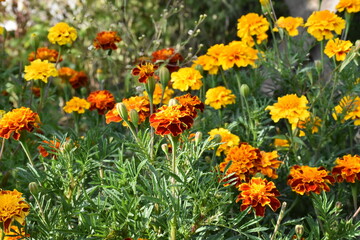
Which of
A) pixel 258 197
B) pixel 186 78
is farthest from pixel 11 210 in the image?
pixel 186 78

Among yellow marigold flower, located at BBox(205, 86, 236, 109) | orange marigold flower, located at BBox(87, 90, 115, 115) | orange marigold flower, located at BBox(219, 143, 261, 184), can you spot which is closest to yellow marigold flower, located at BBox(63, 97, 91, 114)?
orange marigold flower, located at BBox(87, 90, 115, 115)

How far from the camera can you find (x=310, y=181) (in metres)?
1.49

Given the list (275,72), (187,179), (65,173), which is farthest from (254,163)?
(275,72)

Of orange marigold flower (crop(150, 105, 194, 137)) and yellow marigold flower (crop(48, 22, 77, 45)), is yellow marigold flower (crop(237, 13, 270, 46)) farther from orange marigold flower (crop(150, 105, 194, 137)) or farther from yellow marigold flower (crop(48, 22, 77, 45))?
orange marigold flower (crop(150, 105, 194, 137))

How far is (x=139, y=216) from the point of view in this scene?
1299 mm

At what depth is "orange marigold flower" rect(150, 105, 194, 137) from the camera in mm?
1227

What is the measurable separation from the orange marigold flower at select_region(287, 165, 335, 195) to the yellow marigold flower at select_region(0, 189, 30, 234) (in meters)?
Answer: 0.75

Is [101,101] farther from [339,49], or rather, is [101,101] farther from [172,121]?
[339,49]

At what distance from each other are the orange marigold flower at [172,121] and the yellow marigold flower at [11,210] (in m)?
0.37

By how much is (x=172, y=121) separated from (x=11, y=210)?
433 millimetres

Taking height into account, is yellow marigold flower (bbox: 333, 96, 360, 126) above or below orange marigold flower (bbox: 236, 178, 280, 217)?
below

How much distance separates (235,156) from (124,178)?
1.18ft

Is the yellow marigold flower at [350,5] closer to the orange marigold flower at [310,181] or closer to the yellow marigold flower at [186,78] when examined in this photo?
the yellow marigold flower at [186,78]

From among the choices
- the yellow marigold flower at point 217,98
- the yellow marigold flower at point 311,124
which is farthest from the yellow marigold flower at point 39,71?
the yellow marigold flower at point 311,124
